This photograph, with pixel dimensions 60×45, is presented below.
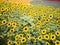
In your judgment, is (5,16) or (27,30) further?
(5,16)

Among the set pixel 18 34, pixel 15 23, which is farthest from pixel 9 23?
pixel 18 34

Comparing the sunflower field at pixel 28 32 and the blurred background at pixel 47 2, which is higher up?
the sunflower field at pixel 28 32

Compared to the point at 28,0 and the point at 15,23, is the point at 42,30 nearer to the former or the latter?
the point at 15,23

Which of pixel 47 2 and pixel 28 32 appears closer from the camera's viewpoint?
pixel 28 32

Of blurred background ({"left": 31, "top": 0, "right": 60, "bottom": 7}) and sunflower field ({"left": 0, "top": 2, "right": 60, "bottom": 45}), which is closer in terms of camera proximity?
sunflower field ({"left": 0, "top": 2, "right": 60, "bottom": 45})

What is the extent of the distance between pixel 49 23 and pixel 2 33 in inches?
36.5

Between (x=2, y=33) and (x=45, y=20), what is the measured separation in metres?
0.89

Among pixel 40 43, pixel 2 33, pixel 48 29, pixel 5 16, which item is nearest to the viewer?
pixel 40 43

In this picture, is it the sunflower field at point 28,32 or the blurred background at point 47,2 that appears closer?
the sunflower field at point 28,32

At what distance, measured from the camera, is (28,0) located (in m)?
7.20

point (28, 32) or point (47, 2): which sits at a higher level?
point (28, 32)

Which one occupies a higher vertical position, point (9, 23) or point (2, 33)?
point (9, 23)

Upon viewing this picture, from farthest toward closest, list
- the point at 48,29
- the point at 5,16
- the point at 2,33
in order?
the point at 5,16, the point at 2,33, the point at 48,29

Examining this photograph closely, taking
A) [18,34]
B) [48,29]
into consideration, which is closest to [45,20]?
[48,29]
